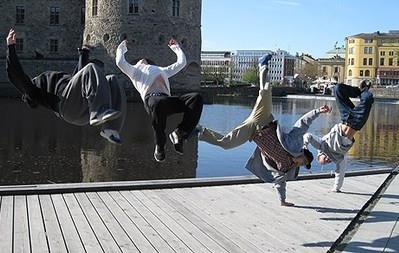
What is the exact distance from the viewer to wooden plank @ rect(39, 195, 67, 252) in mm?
4746

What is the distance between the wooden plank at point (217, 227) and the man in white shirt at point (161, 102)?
3.27ft

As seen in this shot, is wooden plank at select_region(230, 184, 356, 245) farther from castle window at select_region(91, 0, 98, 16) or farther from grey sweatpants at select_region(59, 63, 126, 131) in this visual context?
castle window at select_region(91, 0, 98, 16)

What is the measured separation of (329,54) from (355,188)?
144846mm

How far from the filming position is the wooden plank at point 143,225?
4871 mm

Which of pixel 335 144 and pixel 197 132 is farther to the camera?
pixel 335 144

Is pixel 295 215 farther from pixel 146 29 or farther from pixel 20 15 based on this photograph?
A: pixel 20 15

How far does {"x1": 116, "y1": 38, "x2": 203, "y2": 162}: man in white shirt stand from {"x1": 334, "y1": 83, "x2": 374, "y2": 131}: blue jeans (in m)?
2.64

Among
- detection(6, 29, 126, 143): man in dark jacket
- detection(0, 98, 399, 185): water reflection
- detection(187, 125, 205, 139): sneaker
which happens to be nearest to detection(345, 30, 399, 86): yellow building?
detection(0, 98, 399, 185): water reflection

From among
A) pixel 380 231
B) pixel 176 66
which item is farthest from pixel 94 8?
pixel 380 231

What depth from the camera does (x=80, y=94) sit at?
15.1ft

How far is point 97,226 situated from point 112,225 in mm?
158

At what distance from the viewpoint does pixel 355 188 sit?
7.90 m

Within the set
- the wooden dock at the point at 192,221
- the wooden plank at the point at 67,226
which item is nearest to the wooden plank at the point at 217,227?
the wooden dock at the point at 192,221

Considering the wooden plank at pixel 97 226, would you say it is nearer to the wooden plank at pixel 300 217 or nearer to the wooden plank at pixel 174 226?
the wooden plank at pixel 174 226
